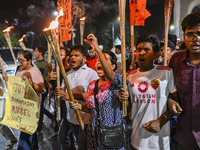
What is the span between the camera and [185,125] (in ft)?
6.33

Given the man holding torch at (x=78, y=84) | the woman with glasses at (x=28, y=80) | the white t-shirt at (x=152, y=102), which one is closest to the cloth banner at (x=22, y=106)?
the woman with glasses at (x=28, y=80)

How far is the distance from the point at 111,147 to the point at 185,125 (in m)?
0.80

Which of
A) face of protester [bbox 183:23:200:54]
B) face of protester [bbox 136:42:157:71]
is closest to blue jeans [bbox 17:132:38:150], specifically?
face of protester [bbox 136:42:157:71]

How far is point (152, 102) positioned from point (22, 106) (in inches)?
84.3

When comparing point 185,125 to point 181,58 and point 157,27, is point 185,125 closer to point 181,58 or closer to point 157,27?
point 181,58

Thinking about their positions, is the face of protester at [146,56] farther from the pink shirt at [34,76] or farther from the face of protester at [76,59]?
the pink shirt at [34,76]

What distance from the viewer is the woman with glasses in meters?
3.41

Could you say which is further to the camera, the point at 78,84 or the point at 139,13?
the point at 139,13

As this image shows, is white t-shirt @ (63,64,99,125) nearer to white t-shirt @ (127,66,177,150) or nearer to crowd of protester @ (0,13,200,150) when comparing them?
crowd of protester @ (0,13,200,150)

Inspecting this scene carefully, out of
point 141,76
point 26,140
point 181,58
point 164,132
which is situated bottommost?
point 26,140

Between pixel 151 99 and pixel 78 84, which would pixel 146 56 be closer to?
pixel 151 99

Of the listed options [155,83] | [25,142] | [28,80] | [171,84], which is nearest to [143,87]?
[155,83]

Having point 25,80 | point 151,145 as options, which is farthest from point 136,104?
point 25,80

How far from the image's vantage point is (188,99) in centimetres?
188
